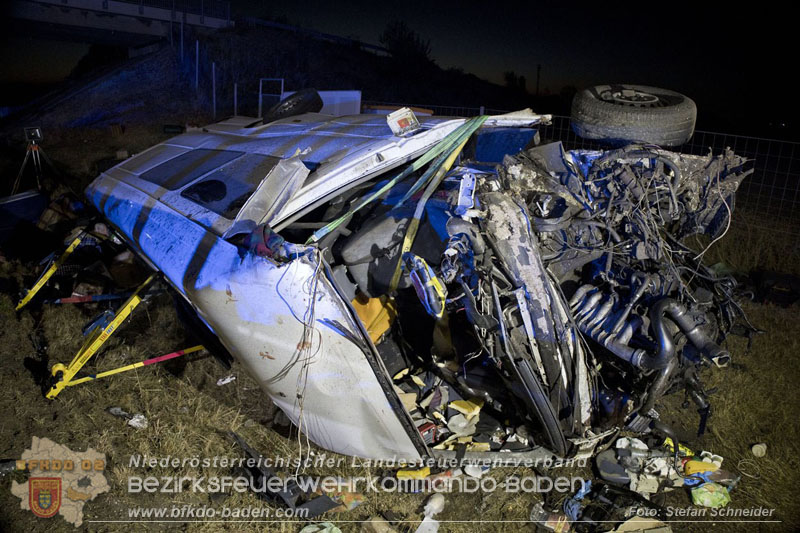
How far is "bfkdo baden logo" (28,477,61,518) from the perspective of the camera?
315 cm

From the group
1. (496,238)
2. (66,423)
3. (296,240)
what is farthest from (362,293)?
(66,423)

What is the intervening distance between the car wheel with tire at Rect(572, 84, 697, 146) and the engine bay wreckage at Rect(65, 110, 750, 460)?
1.10 feet

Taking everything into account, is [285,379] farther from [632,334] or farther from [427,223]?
[632,334]

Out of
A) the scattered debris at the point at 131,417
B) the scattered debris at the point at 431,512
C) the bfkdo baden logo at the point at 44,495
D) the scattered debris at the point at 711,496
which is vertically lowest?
the bfkdo baden logo at the point at 44,495

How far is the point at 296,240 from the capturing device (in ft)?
11.8

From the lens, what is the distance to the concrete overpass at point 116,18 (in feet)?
59.2

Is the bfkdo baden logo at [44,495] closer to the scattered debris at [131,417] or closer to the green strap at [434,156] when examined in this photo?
the scattered debris at [131,417]

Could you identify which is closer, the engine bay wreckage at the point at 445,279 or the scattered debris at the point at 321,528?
the engine bay wreckage at the point at 445,279

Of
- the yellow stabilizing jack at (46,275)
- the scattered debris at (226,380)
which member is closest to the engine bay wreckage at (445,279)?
the scattered debris at (226,380)

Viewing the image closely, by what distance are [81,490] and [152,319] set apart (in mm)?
2047

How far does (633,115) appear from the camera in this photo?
161 inches

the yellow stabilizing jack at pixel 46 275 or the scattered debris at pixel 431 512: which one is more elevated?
the yellow stabilizing jack at pixel 46 275

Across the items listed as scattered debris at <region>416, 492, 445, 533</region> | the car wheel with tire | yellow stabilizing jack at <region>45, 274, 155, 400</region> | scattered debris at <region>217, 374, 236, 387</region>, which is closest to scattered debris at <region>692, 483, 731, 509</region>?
scattered debris at <region>416, 492, 445, 533</region>

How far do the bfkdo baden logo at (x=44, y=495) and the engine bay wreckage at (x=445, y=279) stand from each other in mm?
784
